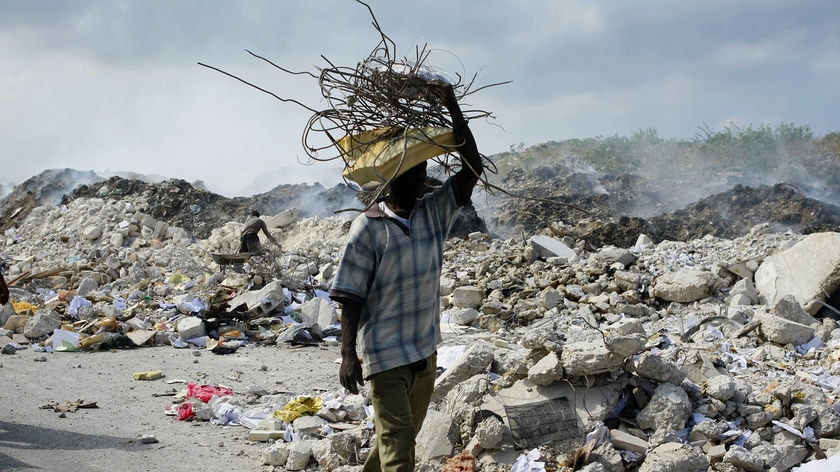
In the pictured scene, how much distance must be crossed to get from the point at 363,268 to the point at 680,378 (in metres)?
2.37

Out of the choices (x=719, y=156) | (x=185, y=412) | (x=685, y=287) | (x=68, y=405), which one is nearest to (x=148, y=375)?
(x=68, y=405)

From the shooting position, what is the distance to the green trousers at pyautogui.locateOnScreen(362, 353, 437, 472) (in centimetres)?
273

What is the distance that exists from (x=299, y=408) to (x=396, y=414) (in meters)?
2.32

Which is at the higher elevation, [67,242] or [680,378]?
[67,242]

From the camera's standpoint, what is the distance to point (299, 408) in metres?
4.91

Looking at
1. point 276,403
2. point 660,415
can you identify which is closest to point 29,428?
point 276,403

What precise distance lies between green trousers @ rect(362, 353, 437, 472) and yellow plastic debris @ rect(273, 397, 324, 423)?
81.6 inches

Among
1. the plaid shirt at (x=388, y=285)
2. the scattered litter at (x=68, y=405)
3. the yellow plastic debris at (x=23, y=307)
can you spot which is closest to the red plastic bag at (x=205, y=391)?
the scattered litter at (x=68, y=405)

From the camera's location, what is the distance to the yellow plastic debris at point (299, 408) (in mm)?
4836

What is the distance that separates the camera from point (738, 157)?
26.0 meters

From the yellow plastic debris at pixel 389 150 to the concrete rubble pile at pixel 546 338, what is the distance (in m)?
1.68

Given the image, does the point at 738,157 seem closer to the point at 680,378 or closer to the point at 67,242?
the point at 67,242

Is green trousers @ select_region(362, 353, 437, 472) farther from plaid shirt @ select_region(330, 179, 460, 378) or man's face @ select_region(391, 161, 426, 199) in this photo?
man's face @ select_region(391, 161, 426, 199)

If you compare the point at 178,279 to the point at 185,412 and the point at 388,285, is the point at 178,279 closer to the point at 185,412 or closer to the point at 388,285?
the point at 185,412
